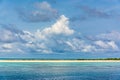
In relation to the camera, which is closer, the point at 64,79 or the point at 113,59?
the point at 64,79

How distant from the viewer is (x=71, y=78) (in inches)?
1198

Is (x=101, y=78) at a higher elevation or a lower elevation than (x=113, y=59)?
lower

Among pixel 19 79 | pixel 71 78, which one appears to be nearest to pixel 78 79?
pixel 71 78

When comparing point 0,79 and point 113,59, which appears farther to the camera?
point 113,59

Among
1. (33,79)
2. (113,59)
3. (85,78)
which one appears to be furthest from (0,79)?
(113,59)

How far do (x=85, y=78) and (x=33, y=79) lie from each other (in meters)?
4.90

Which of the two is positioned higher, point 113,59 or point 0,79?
point 113,59

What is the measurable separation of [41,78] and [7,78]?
10.8 feet

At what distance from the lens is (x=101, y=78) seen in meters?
30.4

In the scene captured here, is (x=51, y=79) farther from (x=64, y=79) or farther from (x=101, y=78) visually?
(x=101, y=78)

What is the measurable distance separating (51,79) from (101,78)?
4.79 metres

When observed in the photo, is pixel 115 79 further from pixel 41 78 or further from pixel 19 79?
pixel 19 79

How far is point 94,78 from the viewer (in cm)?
3033

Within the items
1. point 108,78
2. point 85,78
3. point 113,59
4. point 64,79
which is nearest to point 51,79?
point 64,79
